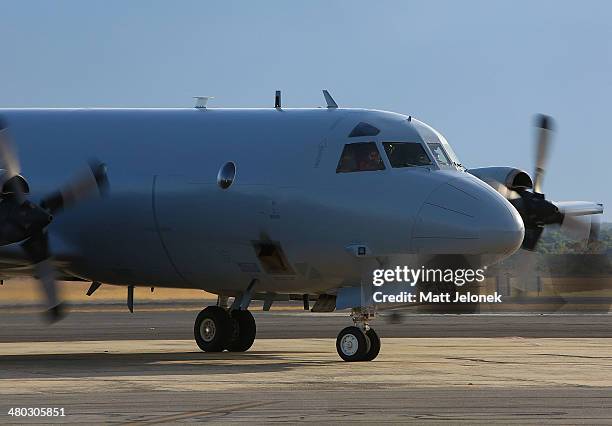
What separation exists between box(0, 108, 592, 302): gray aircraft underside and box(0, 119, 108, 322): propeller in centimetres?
36

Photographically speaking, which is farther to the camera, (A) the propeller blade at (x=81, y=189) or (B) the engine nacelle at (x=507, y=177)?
(B) the engine nacelle at (x=507, y=177)

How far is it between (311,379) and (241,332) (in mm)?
8693

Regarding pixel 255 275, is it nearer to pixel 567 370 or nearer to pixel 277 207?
pixel 277 207

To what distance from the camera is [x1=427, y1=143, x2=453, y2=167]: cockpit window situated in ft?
86.0

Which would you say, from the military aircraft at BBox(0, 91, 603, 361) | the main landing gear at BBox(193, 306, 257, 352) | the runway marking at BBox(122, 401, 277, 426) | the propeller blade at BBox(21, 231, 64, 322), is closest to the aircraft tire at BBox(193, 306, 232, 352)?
the main landing gear at BBox(193, 306, 257, 352)

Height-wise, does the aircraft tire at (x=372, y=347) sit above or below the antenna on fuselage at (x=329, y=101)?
below

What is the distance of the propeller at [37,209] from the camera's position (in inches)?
968

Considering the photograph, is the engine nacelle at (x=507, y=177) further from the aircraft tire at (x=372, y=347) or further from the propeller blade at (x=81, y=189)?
the propeller blade at (x=81, y=189)

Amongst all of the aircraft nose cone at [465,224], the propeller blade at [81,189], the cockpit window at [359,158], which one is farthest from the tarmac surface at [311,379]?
the cockpit window at [359,158]

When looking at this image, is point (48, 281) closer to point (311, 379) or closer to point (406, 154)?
point (311, 379)
